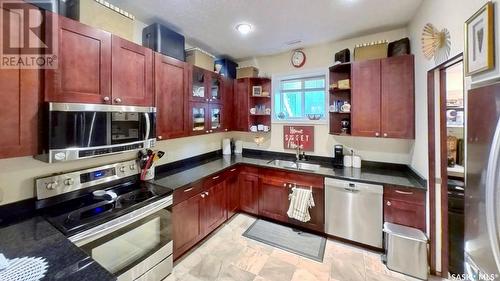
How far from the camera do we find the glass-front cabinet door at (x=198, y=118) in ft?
8.87

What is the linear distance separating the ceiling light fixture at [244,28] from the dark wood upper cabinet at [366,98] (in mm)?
1400

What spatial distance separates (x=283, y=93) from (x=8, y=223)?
3413 mm

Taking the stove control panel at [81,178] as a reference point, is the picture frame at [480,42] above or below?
above

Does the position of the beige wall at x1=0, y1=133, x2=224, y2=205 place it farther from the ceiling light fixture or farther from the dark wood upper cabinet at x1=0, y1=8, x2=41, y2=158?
the ceiling light fixture

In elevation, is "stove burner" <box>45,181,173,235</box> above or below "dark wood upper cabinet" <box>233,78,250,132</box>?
below

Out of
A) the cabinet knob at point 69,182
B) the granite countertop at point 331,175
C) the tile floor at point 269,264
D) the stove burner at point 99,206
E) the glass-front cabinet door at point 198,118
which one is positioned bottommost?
the tile floor at point 269,264

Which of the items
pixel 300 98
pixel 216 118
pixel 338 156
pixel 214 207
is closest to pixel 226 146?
pixel 216 118

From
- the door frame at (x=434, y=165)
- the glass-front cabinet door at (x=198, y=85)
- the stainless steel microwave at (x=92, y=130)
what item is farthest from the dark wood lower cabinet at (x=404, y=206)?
the stainless steel microwave at (x=92, y=130)

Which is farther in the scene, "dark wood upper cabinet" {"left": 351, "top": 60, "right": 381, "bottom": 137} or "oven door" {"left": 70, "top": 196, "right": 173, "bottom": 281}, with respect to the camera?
"dark wood upper cabinet" {"left": 351, "top": 60, "right": 381, "bottom": 137}

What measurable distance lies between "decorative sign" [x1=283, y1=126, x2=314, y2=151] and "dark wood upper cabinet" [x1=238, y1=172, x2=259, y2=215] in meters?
0.84

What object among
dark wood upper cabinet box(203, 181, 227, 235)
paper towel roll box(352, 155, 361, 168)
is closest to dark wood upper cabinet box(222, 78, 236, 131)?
dark wood upper cabinet box(203, 181, 227, 235)

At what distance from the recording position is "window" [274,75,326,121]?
10.7 feet

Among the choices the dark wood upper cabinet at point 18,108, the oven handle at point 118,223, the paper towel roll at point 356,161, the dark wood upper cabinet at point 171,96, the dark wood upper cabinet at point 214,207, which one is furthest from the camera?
the paper towel roll at point 356,161

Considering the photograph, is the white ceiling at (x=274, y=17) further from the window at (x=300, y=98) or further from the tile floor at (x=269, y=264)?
the tile floor at (x=269, y=264)
